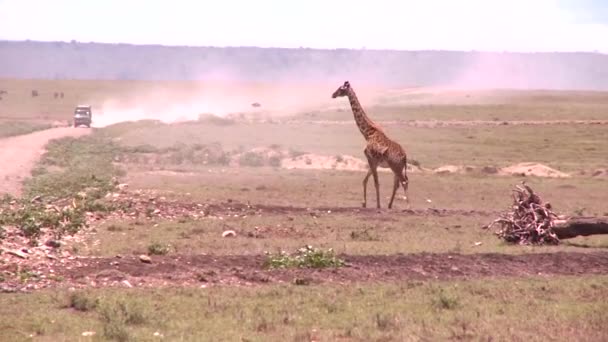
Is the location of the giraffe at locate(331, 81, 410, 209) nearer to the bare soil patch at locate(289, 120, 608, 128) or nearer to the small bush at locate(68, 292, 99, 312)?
the small bush at locate(68, 292, 99, 312)

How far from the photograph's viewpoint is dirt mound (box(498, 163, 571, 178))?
3688 centimetres

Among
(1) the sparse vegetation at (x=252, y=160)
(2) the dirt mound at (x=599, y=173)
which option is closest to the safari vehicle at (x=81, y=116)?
(1) the sparse vegetation at (x=252, y=160)

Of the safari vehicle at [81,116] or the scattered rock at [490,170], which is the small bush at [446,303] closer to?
the scattered rock at [490,170]

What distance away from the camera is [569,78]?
18825cm

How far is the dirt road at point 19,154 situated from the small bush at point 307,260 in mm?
13627

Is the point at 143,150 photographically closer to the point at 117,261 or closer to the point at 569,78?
the point at 117,261

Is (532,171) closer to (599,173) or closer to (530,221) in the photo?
(599,173)

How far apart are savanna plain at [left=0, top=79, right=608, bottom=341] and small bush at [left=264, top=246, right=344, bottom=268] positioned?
33 millimetres

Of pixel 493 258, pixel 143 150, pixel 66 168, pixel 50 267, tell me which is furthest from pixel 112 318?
pixel 143 150

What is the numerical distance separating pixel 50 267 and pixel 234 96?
123 m

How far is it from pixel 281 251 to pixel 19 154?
28.2 m

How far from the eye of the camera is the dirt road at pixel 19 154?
29.0 meters

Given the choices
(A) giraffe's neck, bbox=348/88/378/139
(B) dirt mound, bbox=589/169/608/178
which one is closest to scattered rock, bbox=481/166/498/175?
(B) dirt mound, bbox=589/169/608/178

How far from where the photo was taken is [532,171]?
37.5 metres
